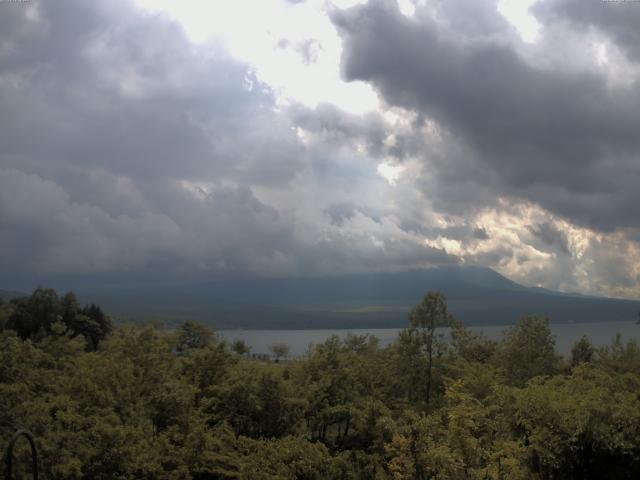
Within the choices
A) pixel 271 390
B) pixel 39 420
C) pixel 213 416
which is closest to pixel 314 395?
pixel 271 390

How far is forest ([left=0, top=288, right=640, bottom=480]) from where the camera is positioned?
20438mm

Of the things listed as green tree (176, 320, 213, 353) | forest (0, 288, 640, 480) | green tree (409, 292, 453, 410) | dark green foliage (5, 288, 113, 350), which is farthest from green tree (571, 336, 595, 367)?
dark green foliage (5, 288, 113, 350)

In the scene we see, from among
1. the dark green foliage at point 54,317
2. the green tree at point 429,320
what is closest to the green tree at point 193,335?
the dark green foliage at point 54,317

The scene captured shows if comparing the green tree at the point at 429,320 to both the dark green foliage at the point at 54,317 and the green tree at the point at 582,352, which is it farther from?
the dark green foliage at the point at 54,317

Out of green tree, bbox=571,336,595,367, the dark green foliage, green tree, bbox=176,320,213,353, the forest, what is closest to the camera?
the forest

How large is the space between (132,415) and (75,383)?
385 centimetres

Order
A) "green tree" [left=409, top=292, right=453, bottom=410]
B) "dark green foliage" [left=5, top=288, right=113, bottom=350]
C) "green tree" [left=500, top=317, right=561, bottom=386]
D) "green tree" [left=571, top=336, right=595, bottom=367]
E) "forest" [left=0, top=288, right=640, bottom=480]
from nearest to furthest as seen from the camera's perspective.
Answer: "forest" [left=0, top=288, right=640, bottom=480], "green tree" [left=409, top=292, right=453, bottom=410], "green tree" [left=500, top=317, right=561, bottom=386], "green tree" [left=571, top=336, right=595, bottom=367], "dark green foliage" [left=5, top=288, right=113, bottom=350]

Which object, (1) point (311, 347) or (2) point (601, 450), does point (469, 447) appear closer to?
(2) point (601, 450)

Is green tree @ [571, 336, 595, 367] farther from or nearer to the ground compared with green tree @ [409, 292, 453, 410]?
nearer to the ground

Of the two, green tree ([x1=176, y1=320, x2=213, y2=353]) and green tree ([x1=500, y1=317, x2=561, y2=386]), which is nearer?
green tree ([x1=500, y1=317, x2=561, y2=386])

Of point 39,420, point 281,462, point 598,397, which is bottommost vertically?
point 281,462

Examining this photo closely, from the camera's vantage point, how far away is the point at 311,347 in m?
42.1

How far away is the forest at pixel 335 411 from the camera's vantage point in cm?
2044

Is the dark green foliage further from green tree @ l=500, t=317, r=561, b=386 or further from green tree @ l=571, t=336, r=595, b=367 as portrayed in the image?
green tree @ l=571, t=336, r=595, b=367
